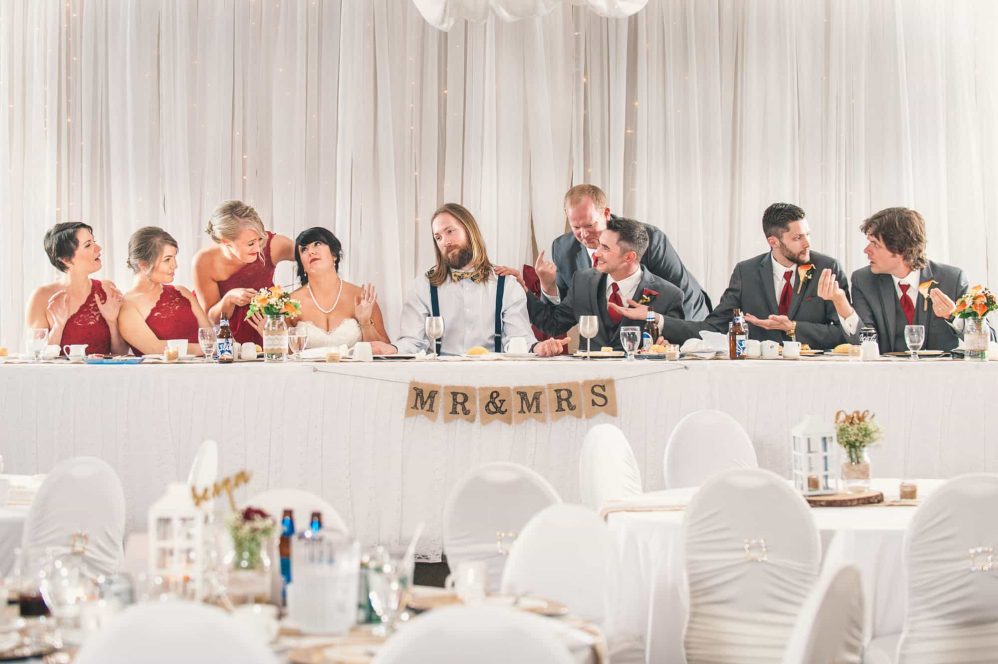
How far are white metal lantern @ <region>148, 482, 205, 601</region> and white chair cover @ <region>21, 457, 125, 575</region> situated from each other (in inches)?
51.2

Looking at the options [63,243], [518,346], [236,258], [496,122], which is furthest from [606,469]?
[496,122]

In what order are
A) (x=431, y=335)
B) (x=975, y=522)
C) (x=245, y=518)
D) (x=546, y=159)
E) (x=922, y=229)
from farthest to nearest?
1. (x=546, y=159)
2. (x=922, y=229)
3. (x=431, y=335)
4. (x=975, y=522)
5. (x=245, y=518)

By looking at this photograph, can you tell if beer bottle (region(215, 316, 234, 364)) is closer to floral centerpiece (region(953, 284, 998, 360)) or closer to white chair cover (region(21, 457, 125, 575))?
white chair cover (region(21, 457, 125, 575))

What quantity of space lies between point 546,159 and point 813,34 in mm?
2060

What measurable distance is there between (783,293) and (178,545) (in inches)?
187

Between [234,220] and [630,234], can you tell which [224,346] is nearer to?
[234,220]

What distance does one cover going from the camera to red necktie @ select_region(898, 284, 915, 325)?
20.5 ft

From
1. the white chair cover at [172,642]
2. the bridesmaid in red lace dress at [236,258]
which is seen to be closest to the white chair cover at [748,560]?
the white chair cover at [172,642]

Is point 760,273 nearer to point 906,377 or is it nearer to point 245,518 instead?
point 906,377

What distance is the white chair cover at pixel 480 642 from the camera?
1.77 meters

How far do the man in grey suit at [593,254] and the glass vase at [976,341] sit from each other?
2.12 m

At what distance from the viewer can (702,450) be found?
4.80 meters

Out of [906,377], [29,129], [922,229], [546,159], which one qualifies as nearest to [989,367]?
[906,377]

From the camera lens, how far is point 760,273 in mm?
6727
